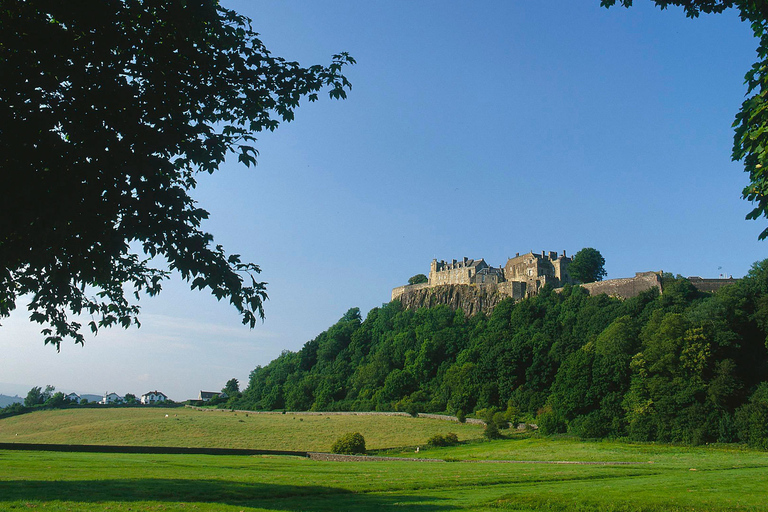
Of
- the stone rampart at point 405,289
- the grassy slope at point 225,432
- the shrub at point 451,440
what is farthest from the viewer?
the stone rampart at point 405,289

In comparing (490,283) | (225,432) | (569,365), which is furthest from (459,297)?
(225,432)

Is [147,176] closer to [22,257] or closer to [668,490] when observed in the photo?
[22,257]

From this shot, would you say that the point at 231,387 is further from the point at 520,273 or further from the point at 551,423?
the point at 551,423

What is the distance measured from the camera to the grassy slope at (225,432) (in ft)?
172

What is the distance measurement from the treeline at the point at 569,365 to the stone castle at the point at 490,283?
322cm

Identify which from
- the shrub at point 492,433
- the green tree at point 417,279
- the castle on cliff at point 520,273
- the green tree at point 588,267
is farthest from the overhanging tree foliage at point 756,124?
the green tree at point 417,279

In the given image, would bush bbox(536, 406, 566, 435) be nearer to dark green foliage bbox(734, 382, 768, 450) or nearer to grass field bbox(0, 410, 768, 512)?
dark green foliage bbox(734, 382, 768, 450)

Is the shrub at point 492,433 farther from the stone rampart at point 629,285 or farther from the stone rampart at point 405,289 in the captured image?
the stone rampart at point 405,289

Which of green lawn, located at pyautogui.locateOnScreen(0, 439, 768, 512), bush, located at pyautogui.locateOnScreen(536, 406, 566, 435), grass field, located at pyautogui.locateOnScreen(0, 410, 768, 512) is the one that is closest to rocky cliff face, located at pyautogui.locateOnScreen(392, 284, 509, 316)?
bush, located at pyautogui.locateOnScreen(536, 406, 566, 435)

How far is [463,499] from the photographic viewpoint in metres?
16.7

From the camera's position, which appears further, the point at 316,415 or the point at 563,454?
the point at 316,415

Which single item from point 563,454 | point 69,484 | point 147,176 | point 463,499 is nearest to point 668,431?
point 563,454

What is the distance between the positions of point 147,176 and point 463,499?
43.9 feet

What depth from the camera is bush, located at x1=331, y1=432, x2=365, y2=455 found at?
4328 cm
